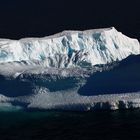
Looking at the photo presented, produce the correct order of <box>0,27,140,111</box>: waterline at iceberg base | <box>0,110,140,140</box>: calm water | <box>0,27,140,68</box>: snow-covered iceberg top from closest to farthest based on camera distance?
<box>0,110,140,140</box>: calm water < <box>0,27,140,111</box>: waterline at iceberg base < <box>0,27,140,68</box>: snow-covered iceberg top

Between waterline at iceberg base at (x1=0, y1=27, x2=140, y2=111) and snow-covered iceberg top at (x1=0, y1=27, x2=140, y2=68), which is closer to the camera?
waterline at iceberg base at (x1=0, y1=27, x2=140, y2=111)

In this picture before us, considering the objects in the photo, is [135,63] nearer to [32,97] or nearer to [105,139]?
[32,97]

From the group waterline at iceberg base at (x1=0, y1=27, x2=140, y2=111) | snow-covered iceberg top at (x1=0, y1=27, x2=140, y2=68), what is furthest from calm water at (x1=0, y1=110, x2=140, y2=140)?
snow-covered iceberg top at (x1=0, y1=27, x2=140, y2=68)

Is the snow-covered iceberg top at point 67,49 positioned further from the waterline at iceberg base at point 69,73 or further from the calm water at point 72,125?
the calm water at point 72,125

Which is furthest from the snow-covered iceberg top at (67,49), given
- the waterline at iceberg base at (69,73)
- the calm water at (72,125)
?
the calm water at (72,125)

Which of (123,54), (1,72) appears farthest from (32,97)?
(123,54)

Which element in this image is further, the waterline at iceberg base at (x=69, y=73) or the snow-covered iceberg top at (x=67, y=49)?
the snow-covered iceberg top at (x=67, y=49)

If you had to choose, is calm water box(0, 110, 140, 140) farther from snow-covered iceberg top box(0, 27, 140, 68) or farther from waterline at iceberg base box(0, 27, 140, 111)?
snow-covered iceberg top box(0, 27, 140, 68)
